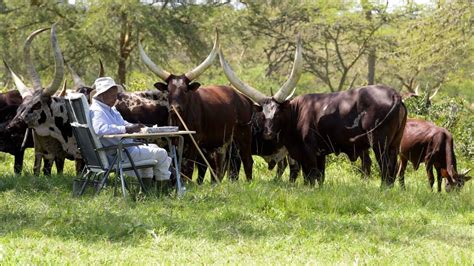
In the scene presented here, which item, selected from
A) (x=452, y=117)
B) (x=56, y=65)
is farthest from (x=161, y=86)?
(x=452, y=117)

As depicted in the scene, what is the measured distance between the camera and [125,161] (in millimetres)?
8406

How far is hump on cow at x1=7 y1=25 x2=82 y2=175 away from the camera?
10.0 metres

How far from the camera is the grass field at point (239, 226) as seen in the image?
5.98m

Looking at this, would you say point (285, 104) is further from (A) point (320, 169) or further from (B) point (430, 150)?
(B) point (430, 150)

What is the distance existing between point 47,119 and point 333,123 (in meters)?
3.88

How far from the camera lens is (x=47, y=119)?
10.2 m

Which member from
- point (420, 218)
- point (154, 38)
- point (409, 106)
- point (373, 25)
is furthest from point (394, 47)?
point (420, 218)

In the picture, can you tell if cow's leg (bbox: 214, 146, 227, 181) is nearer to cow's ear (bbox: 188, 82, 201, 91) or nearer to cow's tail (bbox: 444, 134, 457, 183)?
cow's ear (bbox: 188, 82, 201, 91)

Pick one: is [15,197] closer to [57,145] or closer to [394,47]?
[57,145]

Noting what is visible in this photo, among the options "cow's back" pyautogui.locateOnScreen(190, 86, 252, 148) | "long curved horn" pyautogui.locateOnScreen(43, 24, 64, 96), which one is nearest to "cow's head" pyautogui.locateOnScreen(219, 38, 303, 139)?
"cow's back" pyautogui.locateOnScreen(190, 86, 252, 148)

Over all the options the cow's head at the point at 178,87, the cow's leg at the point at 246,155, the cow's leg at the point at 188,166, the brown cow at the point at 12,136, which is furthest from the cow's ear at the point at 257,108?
the brown cow at the point at 12,136

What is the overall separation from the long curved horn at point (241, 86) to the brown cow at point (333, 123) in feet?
0.05

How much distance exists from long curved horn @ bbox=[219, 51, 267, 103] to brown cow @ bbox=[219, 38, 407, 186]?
0.05 feet

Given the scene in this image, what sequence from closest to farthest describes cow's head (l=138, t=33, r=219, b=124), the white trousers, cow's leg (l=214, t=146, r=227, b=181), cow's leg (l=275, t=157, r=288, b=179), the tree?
the white trousers
cow's head (l=138, t=33, r=219, b=124)
cow's leg (l=214, t=146, r=227, b=181)
cow's leg (l=275, t=157, r=288, b=179)
the tree
